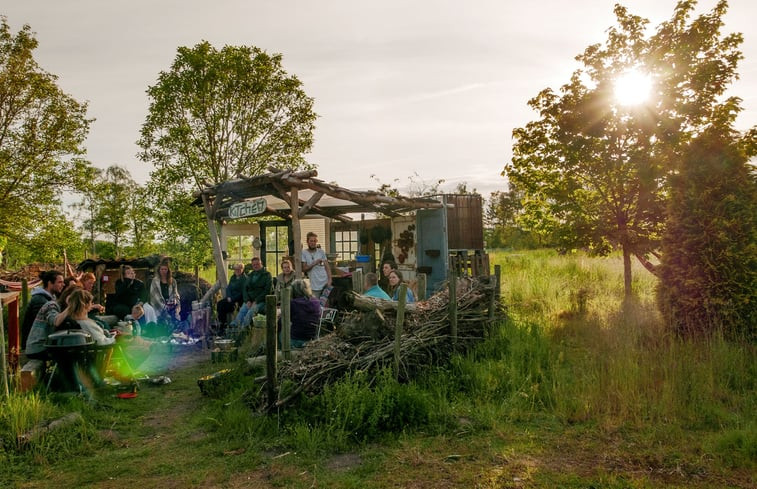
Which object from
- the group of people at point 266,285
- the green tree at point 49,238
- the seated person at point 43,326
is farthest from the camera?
the green tree at point 49,238

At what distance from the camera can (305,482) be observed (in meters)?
3.73

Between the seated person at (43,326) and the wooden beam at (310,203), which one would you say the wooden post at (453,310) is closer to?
the wooden beam at (310,203)

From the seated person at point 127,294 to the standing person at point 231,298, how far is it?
4.37 feet

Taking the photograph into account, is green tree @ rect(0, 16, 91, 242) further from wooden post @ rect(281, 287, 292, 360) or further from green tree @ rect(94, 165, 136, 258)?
wooden post @ rect(281, 287, 292, 360)

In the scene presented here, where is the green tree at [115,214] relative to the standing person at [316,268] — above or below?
above

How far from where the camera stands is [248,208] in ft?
31.6

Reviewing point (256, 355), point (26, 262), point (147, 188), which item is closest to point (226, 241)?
point (147, 188)

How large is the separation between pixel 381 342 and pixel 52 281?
450cm

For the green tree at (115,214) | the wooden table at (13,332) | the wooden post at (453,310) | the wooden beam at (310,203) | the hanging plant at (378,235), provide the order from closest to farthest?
1. the wooden table at (13,332)
2. the wooden post at (453,310)
3. the wooden beam at (310,203)
4. the hanging plant at (378,235)
5. the green tree at (115,214)

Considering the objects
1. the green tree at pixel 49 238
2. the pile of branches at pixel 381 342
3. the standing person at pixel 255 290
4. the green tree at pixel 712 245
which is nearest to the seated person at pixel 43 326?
the pile of branches at pixel 381 342

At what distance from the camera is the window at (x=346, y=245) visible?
14359 mm

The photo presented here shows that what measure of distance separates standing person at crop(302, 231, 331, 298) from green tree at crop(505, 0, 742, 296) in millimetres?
4047

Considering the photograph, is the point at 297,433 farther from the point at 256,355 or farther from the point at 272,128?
the point at 272,128

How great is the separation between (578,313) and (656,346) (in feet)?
9.03
